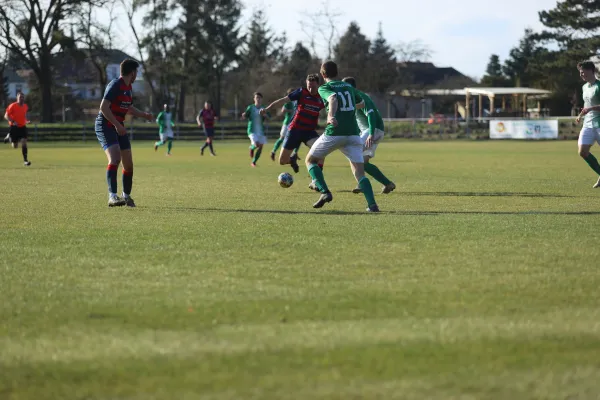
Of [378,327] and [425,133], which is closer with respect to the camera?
[378,327]

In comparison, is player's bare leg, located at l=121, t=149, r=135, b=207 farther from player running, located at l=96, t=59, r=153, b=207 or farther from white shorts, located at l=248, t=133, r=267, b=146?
white shorts, located at l=248, t=133, r=267, b=146

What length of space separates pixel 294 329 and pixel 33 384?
1.50 metres

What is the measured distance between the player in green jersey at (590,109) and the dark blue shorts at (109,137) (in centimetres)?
728

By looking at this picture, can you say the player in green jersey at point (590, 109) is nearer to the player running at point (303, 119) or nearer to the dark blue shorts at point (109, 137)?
the player running at point (303, 119)

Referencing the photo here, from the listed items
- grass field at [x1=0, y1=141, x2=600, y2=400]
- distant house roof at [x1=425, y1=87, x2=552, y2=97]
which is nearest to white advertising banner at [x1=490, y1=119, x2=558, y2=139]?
distant house roof at [x1=425, y1=87, x2=552, y2=97]

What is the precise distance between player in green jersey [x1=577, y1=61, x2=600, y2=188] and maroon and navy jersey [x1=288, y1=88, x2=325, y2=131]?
14.2 ft

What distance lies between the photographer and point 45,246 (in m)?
8.90

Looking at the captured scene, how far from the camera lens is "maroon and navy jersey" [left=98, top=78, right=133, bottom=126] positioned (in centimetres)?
1311

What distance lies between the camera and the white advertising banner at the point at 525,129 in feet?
180

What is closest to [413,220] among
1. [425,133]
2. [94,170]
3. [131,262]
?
[131,262]

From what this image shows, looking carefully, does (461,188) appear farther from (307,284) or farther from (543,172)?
(307,284)

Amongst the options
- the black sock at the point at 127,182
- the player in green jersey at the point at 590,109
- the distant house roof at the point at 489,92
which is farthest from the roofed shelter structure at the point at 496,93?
the black sock at the point at 127,182

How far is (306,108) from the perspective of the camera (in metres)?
16.2

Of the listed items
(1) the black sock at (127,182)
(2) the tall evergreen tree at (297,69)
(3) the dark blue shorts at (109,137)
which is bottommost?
(1) the black sock at (127,182)
